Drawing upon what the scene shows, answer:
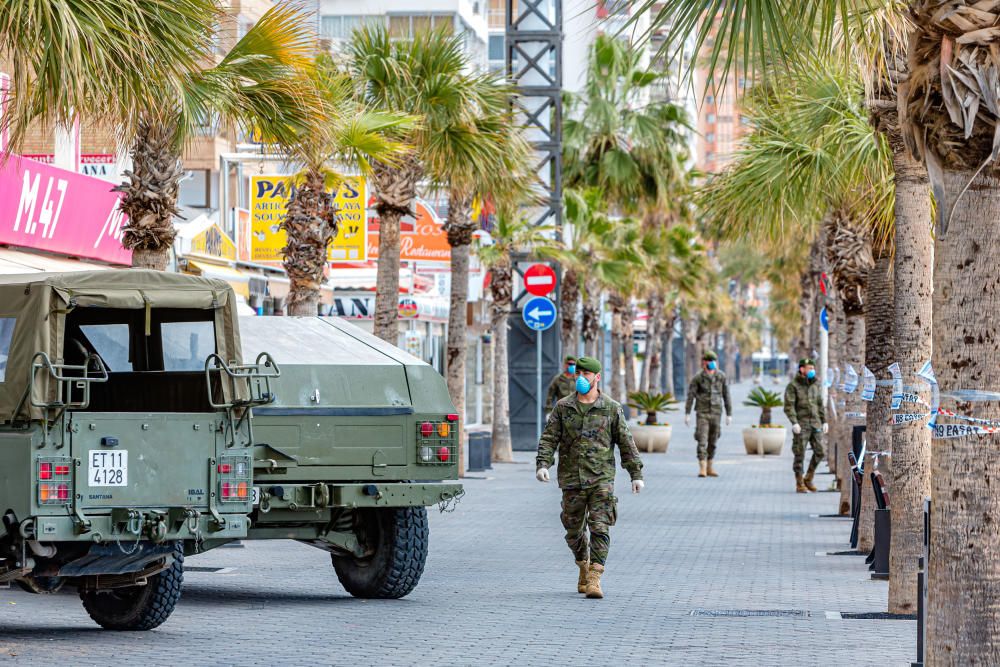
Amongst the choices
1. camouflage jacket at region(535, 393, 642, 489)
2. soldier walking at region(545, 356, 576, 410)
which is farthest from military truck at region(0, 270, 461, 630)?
soldier walking at region(545, 356, 576, 410)

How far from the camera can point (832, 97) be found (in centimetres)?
1642

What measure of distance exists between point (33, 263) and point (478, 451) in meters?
11.6

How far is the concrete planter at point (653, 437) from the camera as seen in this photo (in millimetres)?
38719

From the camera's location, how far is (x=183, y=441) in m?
10.4

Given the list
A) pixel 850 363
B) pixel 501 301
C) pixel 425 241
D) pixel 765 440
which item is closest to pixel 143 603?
pixel 850 363

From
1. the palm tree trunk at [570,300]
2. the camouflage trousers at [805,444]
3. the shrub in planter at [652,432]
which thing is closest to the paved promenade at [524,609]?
the camouflage trousers at [805,444]

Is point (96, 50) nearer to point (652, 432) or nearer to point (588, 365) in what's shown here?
point (588, 365)

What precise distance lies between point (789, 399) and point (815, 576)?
1134 cm

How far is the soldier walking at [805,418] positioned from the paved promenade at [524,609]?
16.9 feet

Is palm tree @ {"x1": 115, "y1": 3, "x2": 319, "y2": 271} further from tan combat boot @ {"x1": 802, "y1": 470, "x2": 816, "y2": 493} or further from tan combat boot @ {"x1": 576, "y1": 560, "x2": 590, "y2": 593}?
tan combat boot @ {"x1": 802, "y1": 470, "x2": 816, "y2": 493}

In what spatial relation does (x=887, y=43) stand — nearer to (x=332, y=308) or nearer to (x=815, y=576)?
(x=815, y=576)

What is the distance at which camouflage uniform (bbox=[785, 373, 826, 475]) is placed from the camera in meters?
25.6

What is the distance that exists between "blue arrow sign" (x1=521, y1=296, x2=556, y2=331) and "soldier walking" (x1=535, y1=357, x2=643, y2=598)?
772 inches

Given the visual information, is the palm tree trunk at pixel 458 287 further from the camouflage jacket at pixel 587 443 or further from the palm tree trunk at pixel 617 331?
the palm tree trunk at pixel 617 331
